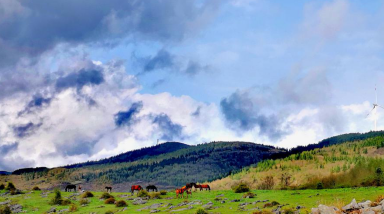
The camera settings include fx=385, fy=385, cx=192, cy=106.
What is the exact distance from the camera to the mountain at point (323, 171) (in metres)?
62.6

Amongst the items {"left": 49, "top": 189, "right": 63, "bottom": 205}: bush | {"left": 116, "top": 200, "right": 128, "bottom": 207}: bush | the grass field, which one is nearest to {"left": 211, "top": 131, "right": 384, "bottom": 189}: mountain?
the grass field

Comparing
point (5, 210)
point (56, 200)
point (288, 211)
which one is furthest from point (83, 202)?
point (288, 211)

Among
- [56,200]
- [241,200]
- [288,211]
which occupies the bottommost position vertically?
[288,211]

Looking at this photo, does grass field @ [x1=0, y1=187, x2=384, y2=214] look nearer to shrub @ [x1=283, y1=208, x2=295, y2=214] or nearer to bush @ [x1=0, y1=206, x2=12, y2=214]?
shrub @ [x1=283, y1=208, x2=295, y2=214]

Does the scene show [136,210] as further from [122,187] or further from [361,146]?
[122,187]

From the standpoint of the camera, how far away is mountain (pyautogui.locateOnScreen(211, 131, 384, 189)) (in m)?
62.6

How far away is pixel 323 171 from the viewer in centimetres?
7269

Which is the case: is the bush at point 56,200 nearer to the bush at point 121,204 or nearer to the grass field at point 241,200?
the grass field at point 241,200

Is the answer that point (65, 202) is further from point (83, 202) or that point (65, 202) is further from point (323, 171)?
point (323, 171)

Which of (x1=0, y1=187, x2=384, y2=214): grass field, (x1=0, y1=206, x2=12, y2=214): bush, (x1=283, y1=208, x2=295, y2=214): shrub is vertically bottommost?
(x1=283, y1=208, x2=295, y2=214): shrub

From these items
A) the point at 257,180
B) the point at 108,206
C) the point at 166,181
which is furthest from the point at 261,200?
the point at 166,181

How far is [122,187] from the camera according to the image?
198m

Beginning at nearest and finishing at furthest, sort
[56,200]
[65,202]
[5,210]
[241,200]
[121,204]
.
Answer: [241,200] < [121,204] < [5,210] < [65,202] < [56,200]

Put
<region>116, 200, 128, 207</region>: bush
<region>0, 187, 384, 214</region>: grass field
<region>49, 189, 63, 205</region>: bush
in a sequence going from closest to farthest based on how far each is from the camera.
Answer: <region>0, 187, 384, 214</region>: grass field → <region>116, 200, 128, 207</region>: bush → <region>49, 189, 63, 205</region>: bush
